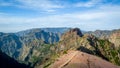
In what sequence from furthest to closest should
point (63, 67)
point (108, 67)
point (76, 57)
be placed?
point (76, 57) < point (108, 67) < point (63, 67)

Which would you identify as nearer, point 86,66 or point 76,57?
point 86,66

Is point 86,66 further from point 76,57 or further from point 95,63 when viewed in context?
point 76,57

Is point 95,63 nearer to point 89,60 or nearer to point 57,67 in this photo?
point 89,60

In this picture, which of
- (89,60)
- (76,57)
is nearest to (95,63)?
(89,60)

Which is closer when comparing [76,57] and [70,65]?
[70,65]

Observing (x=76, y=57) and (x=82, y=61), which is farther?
(x=76, y=57)

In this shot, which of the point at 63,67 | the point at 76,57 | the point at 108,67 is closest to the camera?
the point at 63,67

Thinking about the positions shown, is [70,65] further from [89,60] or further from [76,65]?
[89,60]

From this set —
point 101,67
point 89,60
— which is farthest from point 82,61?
point 101,67
